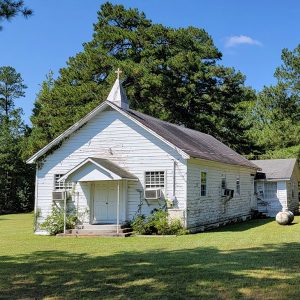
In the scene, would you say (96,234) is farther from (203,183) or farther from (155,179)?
(203,183)

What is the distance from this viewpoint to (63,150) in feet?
71.4

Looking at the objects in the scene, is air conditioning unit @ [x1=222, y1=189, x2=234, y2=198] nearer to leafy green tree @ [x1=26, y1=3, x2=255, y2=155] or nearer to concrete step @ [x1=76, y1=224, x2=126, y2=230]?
concrete step @ [x1=76, y1=224, x2=126, y2=230]

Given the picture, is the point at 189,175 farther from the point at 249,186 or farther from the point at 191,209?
the point at 249,186

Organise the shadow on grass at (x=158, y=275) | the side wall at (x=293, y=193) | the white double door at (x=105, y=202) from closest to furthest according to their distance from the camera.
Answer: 1. the shadow on grass at (x=158, y=275)
2. the white double door at (x=105, y=202)
3. the side wall at (x=293, y=193)

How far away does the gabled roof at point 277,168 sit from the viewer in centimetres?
3028

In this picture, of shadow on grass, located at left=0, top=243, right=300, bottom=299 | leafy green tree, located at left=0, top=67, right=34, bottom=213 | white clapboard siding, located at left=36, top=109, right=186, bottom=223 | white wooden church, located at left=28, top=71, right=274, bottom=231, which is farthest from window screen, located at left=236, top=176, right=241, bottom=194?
leafy green tree, located at left=0, top=67, right=34, bottom=213

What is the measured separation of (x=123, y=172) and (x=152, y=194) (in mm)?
1656

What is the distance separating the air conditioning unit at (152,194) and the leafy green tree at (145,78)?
13502mm

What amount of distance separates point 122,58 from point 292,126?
57.2ft

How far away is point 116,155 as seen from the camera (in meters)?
20.9

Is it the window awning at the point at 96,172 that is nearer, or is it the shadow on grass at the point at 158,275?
the shadow on grass at the point at 158,275

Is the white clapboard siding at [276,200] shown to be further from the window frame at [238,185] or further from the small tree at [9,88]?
the small tree at [9,88]

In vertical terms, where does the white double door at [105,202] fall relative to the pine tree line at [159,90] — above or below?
below

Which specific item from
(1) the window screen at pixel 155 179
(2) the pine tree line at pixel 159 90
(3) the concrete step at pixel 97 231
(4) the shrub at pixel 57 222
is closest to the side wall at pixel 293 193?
(2) the pine tree line at pixel 159 90
